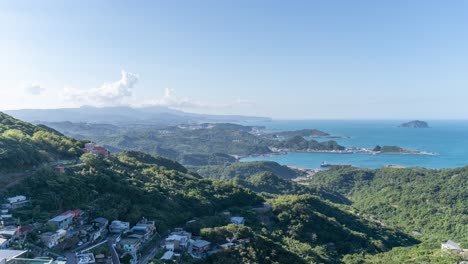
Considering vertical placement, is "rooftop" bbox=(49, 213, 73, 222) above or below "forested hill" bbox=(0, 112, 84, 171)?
below

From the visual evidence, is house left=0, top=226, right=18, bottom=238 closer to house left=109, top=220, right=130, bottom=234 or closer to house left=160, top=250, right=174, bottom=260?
house left=109, top=220, right=130, bottom=234

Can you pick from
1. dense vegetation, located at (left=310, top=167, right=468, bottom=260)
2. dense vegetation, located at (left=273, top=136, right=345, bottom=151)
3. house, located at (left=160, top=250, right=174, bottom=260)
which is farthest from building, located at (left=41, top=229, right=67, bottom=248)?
dense vegetation, located at (left=273, top=136, right=345, bottom=151)

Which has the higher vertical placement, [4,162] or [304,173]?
[4,162]

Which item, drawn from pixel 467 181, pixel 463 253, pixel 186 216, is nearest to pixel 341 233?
pixel 463 253

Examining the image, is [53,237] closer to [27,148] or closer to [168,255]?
[168,255]

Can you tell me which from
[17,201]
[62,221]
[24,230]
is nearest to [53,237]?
[24,230]

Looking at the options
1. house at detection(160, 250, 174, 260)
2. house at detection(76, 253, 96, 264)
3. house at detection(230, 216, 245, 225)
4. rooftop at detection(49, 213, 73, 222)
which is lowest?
house at detection(230, 216, 245, 225)

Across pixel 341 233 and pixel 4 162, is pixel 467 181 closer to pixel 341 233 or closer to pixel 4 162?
pixel 341 233
